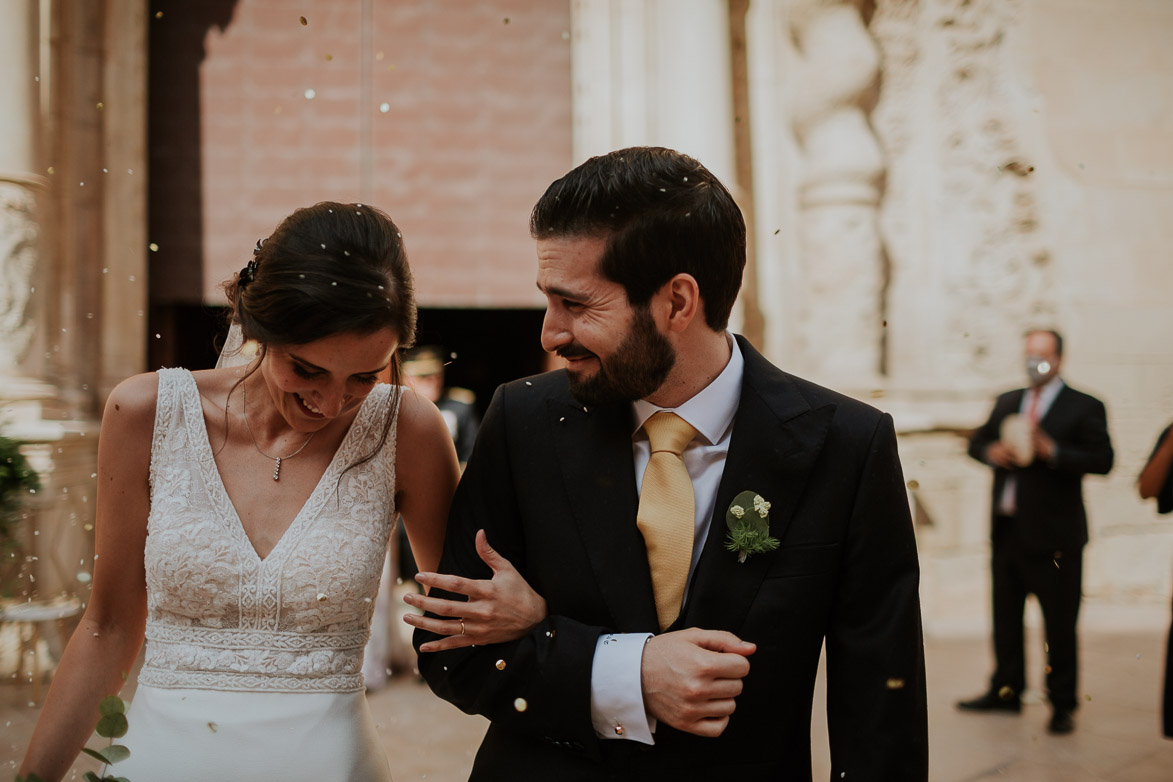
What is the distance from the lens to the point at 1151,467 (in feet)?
12.8

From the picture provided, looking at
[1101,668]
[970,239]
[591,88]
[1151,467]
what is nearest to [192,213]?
[591,88]

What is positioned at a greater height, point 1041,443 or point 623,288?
point 623,288

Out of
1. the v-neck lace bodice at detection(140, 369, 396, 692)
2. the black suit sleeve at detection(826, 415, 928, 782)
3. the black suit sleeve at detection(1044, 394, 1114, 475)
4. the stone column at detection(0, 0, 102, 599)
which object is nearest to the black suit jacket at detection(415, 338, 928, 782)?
the black suit sleeve at detection(826, 415, 928, 782)

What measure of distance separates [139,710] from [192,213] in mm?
5192

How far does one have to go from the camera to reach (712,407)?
1677mm

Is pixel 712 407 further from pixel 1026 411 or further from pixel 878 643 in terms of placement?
pixel 1026 411

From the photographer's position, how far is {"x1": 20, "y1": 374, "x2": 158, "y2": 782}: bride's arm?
179cm

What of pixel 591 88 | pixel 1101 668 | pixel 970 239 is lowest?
pixel 1101 668

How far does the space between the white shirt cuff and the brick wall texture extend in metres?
5.16

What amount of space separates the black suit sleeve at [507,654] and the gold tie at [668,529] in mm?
131

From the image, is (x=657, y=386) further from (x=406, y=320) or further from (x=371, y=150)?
(x=371, y=150)

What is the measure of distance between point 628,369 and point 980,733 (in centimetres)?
397

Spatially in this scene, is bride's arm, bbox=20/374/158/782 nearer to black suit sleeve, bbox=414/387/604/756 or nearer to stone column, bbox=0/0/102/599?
black suit sleeve, bbox=414/387/604/756

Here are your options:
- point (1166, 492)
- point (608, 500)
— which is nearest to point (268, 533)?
point (608, 500)
